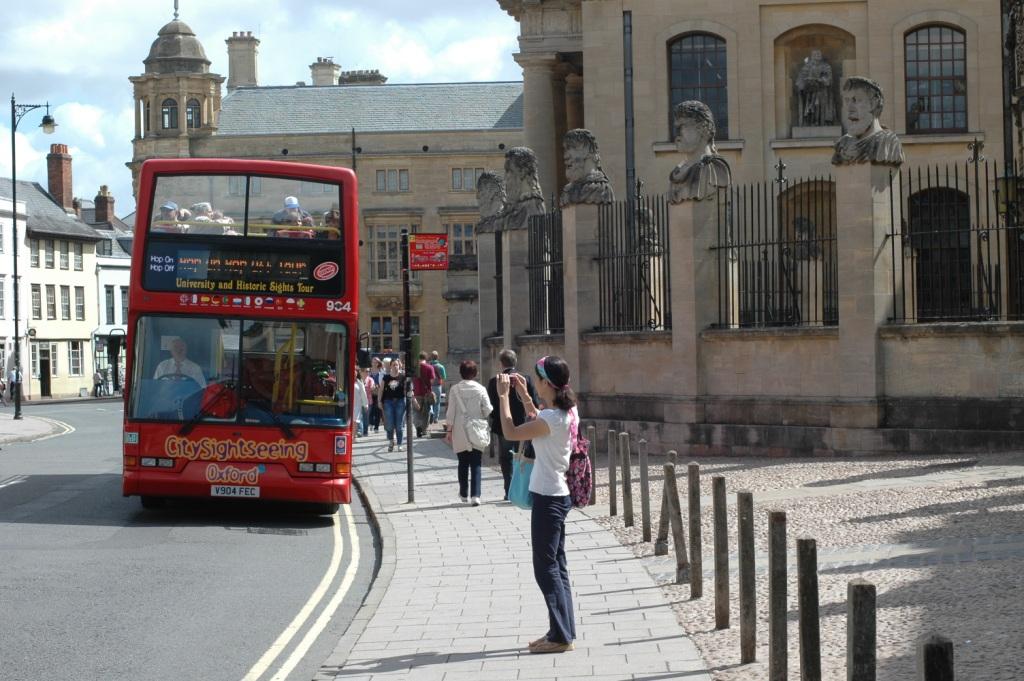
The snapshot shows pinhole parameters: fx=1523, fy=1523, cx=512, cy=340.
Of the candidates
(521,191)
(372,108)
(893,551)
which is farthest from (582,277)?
(372,108)

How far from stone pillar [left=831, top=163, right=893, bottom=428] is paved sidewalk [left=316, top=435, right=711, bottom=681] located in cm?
565

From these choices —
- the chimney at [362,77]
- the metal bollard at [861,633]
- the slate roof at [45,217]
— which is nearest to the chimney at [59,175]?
the slate roof at [45,217]

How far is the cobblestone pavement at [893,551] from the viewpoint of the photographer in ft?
26.3

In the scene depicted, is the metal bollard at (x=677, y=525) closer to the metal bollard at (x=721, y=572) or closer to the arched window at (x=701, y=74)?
the metal bollard at (x=721, y=572)

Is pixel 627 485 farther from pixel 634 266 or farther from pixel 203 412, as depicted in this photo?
pixel 634 266

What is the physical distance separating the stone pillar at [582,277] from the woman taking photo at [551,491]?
50.9 feet

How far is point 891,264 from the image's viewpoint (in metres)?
20.0

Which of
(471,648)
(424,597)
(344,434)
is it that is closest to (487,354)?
(344,434)

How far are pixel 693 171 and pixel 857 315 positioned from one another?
11.4 ft

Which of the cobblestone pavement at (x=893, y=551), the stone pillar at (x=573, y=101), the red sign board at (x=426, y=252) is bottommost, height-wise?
the cobblestone pavement at (x=893, y=551)

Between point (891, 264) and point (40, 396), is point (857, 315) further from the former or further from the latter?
point (40, 396)

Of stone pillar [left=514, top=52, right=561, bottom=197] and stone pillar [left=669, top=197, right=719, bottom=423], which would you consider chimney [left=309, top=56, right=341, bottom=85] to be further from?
stone pillar [left=669, top=197, right=719, bottom=423]

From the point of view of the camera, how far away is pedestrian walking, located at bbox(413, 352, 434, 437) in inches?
1196

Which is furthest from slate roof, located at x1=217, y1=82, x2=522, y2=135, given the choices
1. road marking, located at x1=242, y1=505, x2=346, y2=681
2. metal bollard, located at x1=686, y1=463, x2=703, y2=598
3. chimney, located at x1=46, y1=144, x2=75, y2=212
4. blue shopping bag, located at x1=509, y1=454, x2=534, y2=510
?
blue shopping bag, located at x1=509, y1=454, x2=534, y2=510
